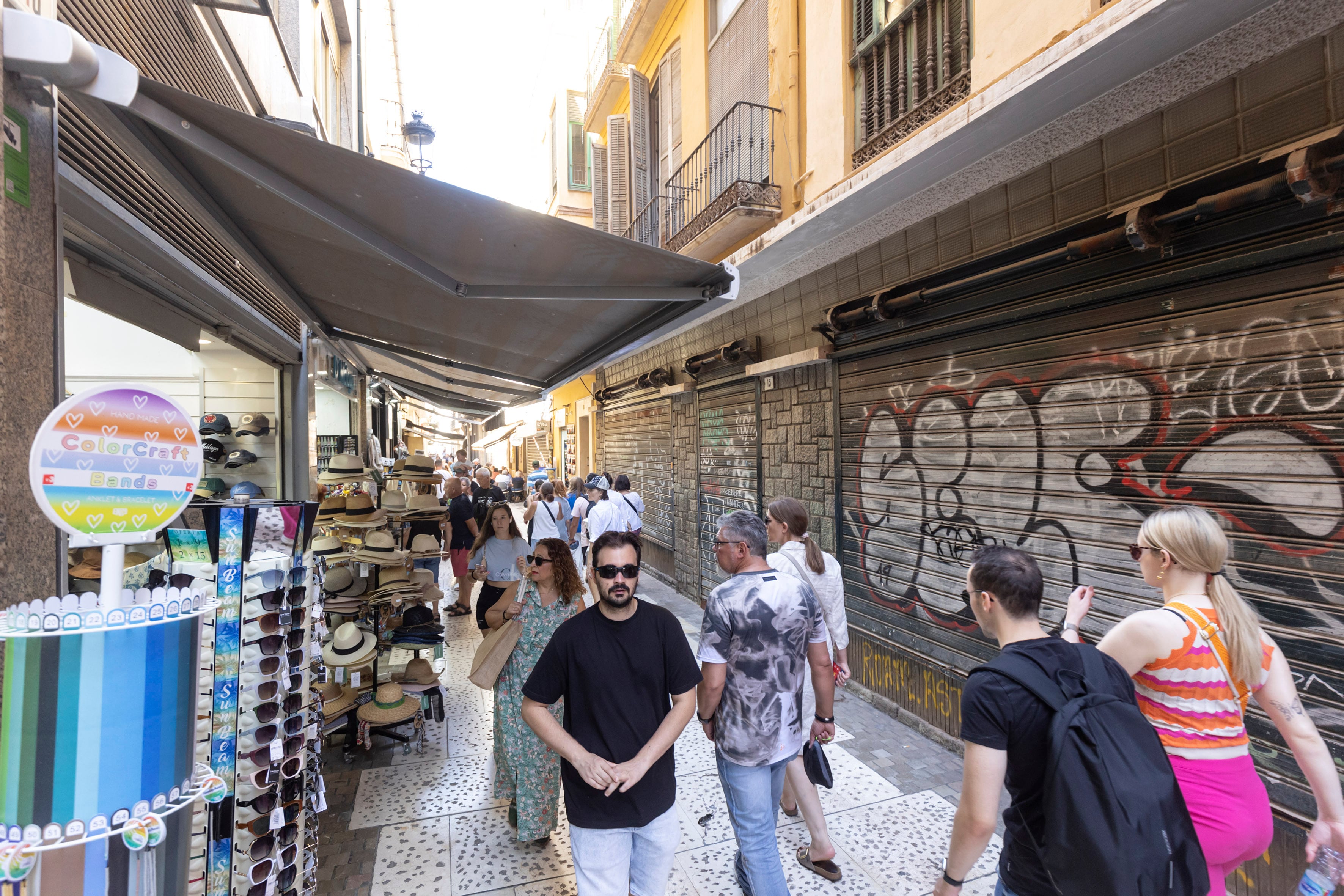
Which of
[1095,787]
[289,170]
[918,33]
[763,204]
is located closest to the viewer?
[1095,787]

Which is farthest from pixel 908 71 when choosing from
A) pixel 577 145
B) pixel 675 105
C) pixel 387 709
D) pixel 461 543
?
pixel 577 145

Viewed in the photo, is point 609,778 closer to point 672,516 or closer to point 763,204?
point 763,204

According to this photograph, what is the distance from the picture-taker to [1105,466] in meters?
3.55

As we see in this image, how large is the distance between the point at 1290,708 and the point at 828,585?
177 centimetres

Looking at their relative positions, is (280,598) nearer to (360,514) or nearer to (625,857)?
(625,857)

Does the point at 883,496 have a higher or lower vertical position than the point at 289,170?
lower

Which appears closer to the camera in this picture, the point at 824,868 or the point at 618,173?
the point at 824,868

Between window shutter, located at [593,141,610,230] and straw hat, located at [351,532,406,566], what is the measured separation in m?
9.10

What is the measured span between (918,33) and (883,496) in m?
3.72

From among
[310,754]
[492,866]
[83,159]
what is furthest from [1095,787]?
[83,159]

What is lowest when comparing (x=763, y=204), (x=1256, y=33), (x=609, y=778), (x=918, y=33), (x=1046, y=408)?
(x=609, y=778)

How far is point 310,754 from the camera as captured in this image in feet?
9.87

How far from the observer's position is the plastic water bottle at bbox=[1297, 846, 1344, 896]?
1879mm

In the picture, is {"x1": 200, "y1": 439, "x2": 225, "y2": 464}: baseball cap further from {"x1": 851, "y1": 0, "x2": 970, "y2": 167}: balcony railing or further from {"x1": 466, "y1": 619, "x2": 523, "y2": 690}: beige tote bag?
{"x1": 851, "y1": 0, "x2": 970, "y2": 167}: balcony railing
